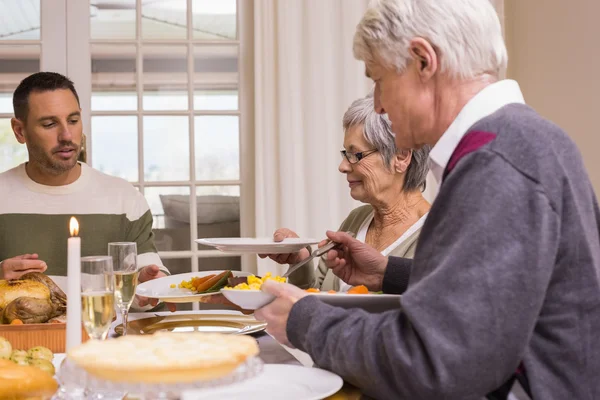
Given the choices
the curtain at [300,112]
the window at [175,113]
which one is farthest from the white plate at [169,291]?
the window at [175,113]

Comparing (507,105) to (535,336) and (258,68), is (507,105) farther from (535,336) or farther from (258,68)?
(258,68)

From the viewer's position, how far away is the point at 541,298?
1.00 meters

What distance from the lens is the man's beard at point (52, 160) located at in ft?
9.25

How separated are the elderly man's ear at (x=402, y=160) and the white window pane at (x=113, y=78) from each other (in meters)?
2.14

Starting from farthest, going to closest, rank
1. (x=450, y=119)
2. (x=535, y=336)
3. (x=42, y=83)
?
(x=42, y=83)
(x=450, y=119)
(x=535, y=336)

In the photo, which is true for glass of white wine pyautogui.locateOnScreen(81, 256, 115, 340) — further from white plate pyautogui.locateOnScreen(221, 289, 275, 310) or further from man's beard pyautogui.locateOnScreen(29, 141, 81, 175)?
man's beard pyautogui.locateOnScreen(29, 141, 81, 175)

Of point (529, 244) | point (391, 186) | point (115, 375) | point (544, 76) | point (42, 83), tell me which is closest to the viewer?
point (115, 375)

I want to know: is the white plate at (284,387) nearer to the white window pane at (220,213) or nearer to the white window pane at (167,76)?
the white window pane at (220,213)

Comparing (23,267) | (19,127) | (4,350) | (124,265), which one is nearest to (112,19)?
(19,127)

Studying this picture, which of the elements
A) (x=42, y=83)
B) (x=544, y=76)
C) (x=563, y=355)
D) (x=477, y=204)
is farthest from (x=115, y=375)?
(x=544, y=76)

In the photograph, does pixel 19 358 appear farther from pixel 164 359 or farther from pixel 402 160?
pixel 402 160

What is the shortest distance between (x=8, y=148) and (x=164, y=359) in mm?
3543

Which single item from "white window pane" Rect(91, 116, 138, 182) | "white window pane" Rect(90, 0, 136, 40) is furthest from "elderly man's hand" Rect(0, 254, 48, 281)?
"white window pane" Rect(90, 0, 136, 40)

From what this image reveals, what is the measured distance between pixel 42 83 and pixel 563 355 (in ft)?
7.75
